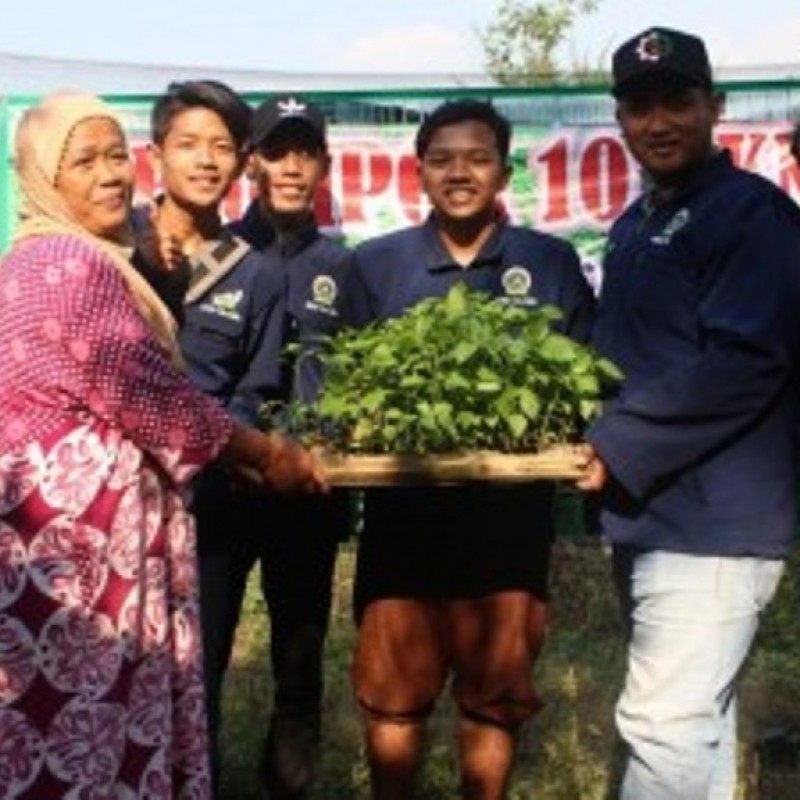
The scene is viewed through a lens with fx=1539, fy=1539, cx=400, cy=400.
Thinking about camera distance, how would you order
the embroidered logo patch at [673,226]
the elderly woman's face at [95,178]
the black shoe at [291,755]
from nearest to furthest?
the elderly woman's face at [95,178]
the embroidered logo patch at [673,226]
the black shoe at [291,755]

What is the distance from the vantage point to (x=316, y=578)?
417 centimetres

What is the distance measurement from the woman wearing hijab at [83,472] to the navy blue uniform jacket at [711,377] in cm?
89

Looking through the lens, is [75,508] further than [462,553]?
No

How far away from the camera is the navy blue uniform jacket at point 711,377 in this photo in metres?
3.07

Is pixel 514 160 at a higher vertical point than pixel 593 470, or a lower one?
higher

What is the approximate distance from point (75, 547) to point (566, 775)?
2.29 metres

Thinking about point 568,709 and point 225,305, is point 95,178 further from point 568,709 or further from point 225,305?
point 568,709

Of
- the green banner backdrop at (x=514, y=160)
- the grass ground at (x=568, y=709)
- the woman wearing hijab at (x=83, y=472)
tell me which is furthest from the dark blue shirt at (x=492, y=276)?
the green banner backdrop at (x=514, y=160)

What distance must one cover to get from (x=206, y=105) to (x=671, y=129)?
120 centimetres

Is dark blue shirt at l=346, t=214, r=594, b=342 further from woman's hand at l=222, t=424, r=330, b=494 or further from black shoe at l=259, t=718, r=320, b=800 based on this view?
black shoe at l=259, t=718, r=320, b=800

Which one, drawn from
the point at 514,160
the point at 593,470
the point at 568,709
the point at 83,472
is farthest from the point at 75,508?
the point at 514,160

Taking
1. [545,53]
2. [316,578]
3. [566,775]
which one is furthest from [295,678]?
[545,53]

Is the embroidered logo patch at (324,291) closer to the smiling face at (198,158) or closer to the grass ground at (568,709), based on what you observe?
the smiling face at (198,158)

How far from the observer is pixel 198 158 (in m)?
3.79
